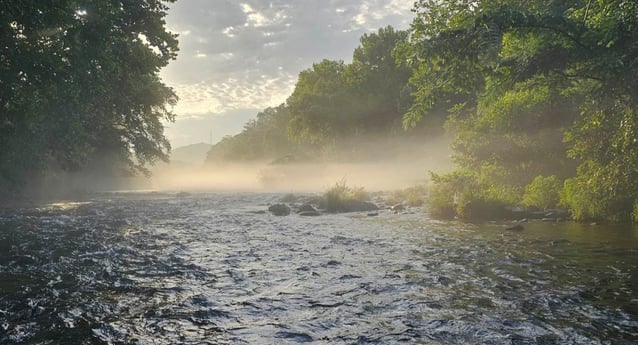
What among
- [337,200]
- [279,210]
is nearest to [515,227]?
[337,200]

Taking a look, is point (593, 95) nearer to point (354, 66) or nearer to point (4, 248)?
point (4, 248)

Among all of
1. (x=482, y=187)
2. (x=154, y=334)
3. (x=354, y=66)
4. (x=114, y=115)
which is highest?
(x=354, y=66)

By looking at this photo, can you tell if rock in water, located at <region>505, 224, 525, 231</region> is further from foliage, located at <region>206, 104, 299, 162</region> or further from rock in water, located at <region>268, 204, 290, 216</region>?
foliage, located at <region>206, 104, 299, 162</region>

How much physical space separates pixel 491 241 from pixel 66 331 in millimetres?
11953

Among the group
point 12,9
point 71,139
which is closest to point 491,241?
point 12,9

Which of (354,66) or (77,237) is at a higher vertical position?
(354,66)

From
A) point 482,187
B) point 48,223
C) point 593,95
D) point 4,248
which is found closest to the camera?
point 4,248

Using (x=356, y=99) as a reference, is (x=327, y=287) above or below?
below

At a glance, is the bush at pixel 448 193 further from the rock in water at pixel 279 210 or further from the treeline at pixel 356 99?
the treeline at pixel 356 99

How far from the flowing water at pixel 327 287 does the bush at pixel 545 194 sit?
14.3 feet

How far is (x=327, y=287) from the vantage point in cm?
905

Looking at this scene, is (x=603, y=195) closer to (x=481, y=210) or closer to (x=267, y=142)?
(x=481, y=210)

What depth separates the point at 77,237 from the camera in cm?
1614

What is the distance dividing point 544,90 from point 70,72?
64.1 feet
